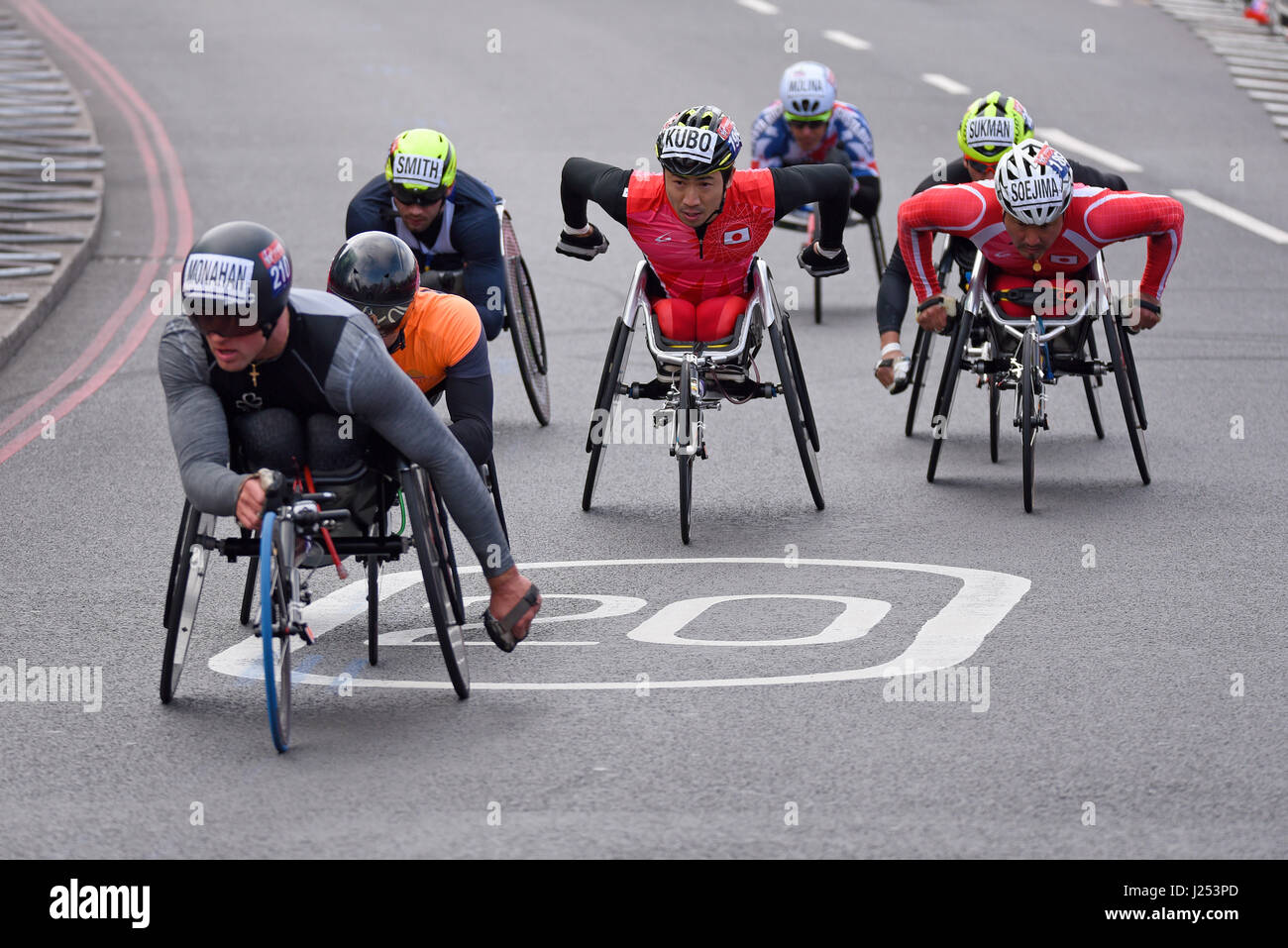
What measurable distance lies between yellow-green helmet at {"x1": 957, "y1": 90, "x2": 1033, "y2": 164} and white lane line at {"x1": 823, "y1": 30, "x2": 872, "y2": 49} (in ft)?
51.4

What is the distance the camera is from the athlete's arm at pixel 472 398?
25.3 ft

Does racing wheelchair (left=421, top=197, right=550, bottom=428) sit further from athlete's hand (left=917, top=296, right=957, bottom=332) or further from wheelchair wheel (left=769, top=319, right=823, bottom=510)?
athlete's hand (left=917, top=296, right=957, bottom=332)

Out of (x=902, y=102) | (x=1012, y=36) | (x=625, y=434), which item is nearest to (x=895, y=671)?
(x=625, y=434)

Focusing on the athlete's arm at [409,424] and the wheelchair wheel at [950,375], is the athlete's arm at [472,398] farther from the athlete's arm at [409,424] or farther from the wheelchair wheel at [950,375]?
the wheelchair wheel at [950,375]

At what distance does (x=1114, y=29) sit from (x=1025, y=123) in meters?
18.1

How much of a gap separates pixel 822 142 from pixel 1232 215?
5607mm

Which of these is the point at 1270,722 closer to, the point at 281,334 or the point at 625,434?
the point at 281,334

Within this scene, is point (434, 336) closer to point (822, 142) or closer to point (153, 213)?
point (822, 142)

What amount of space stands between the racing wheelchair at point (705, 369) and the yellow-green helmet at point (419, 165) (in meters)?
1.17

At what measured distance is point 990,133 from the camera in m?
11.4

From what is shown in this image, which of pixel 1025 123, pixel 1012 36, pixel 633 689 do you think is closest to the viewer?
pixel 633 689

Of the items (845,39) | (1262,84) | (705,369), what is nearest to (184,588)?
(705,369)

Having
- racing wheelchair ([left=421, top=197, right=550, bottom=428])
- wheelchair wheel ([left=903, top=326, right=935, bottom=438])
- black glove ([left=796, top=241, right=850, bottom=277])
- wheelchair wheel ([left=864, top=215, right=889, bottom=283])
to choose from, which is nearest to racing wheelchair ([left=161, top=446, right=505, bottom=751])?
black glove ([left=796, top=241, right=850, bottom=277])
